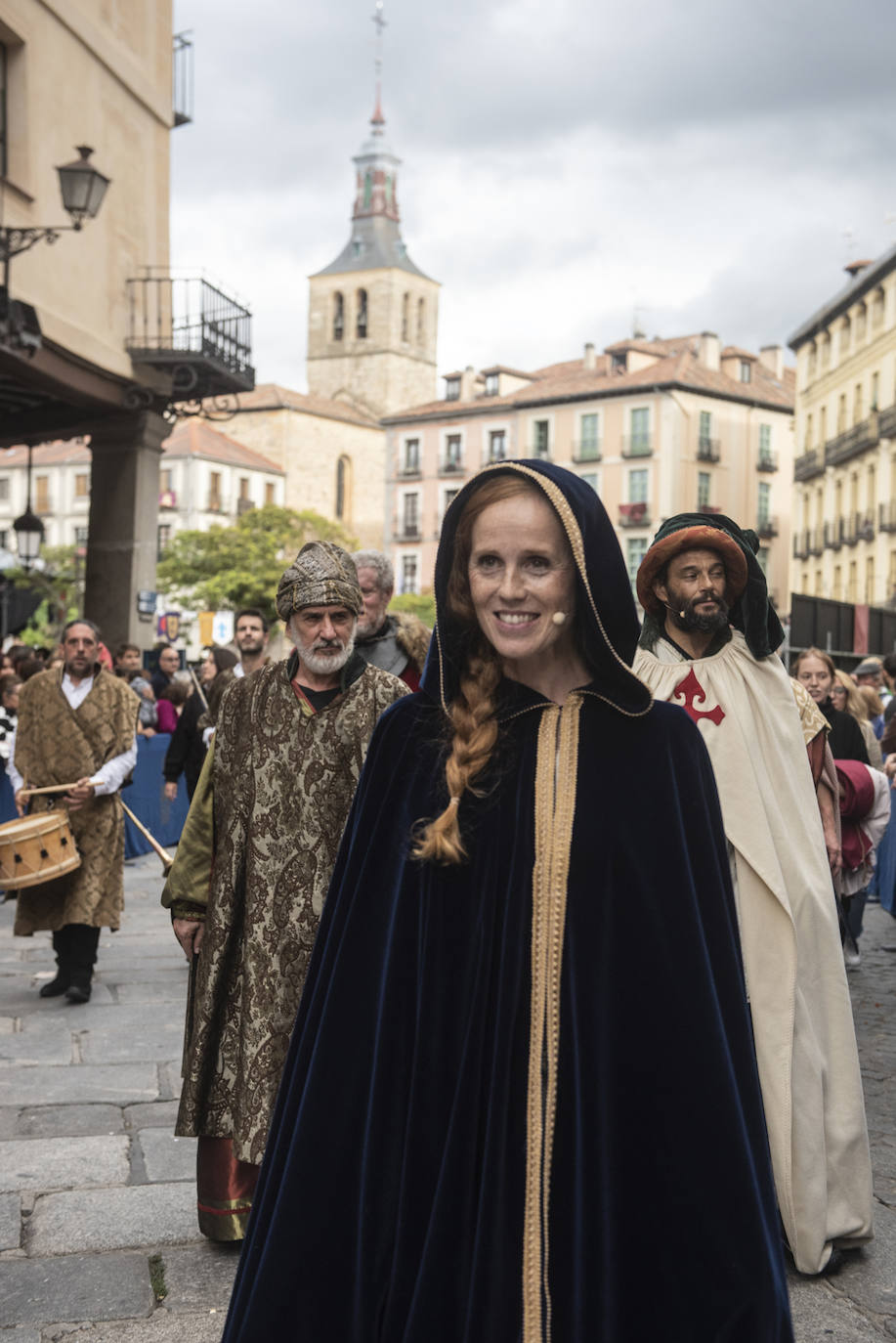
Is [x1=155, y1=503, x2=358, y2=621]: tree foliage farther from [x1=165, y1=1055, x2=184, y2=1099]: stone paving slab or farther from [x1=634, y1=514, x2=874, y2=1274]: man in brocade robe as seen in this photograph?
[x1=634, y1=514, x2=874, y2=1274]: man in brocade robe

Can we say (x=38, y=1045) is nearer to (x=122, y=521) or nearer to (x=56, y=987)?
(x=56, y=987)

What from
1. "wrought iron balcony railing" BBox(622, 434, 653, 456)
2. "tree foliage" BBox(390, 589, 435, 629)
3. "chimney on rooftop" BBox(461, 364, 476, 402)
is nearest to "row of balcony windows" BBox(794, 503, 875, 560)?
"wrought iron balcony railing" BBox(622, 434, 653, 456)

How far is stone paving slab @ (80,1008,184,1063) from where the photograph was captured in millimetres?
6297

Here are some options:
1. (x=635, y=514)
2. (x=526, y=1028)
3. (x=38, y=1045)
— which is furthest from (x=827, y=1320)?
(x=635, y=514)

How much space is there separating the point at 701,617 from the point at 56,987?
428 cm

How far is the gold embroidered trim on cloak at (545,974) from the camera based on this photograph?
2332mm

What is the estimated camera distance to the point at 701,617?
14.9 ft

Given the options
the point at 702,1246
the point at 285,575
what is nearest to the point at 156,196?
the point at 285,575

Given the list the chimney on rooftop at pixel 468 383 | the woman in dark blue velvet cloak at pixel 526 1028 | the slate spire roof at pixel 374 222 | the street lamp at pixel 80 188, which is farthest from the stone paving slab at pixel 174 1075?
the slate spire roof at pixel 374 222

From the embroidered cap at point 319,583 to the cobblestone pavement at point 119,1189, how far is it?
1.74m

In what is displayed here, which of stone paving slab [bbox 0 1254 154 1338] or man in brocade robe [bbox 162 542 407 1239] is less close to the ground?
man in brocade robe [bbox 162 542 407 1239]

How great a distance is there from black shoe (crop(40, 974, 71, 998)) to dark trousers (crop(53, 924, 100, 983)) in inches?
0.8

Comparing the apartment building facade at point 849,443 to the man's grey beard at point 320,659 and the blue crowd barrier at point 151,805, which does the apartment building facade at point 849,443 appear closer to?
the blue crowd barrier at point 151,805

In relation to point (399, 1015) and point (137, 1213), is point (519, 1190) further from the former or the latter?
point (137, 1213)
